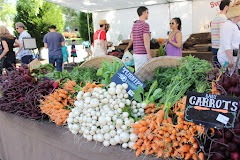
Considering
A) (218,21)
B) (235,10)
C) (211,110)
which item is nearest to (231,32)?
(235,10)

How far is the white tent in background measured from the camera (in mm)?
6715

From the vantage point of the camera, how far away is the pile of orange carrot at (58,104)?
1.60 m

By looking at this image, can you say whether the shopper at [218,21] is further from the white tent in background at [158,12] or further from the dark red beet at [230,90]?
the white tent in background at [158,12]

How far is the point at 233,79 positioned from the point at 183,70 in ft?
1.87

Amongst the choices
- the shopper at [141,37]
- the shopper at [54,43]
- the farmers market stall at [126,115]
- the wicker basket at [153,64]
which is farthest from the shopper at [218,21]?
the shopper at [54,43]

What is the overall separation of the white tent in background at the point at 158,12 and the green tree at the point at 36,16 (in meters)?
4.72

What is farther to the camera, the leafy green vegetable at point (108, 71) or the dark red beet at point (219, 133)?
the leafy green vegetable at point (108, 71)

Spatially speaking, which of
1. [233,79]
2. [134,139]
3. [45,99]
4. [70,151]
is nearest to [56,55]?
[45,99]

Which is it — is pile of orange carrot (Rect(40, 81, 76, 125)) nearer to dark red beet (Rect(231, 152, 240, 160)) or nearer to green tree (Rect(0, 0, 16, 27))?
dark red beet (Rect(231, 152, 240, 160))

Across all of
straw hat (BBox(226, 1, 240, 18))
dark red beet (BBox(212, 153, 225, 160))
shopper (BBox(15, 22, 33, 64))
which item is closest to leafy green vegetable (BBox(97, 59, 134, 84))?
dark red beet (BBox(212, 153, 225, 160))

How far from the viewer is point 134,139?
124 centimetres

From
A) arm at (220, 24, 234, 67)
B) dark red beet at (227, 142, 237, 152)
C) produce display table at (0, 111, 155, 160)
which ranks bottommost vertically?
produce display table at (0, 111, 155, 160)

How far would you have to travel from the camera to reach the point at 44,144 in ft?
5.41

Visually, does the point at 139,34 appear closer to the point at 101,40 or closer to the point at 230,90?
the point at 101,40
